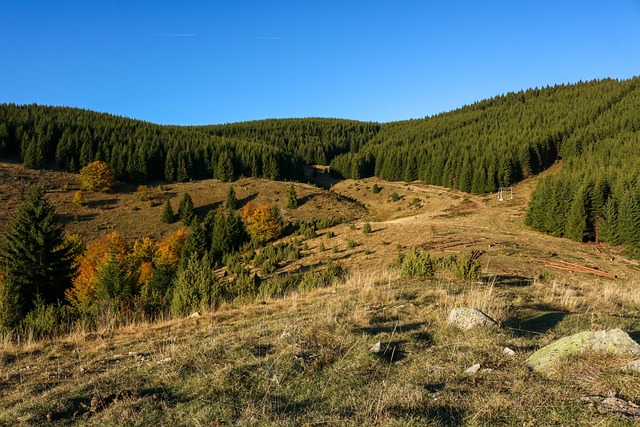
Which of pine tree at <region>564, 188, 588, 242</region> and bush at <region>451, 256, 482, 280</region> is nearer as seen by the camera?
bush at <region>451, 256, 482, 280</region>

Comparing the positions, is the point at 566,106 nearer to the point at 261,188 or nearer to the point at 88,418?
the point at 261,188

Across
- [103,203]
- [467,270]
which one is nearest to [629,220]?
[467,270]

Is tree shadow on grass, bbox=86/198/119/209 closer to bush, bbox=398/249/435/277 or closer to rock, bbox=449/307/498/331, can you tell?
bush, bbox=398/249/435/277

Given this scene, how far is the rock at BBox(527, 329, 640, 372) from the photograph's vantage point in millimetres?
4020

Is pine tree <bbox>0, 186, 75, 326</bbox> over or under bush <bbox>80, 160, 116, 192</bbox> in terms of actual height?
under

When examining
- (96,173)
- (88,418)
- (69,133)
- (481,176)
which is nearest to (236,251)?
(88,418)

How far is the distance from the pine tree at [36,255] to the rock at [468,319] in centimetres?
2315

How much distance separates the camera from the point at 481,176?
80562mm

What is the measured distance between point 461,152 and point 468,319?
10115cm

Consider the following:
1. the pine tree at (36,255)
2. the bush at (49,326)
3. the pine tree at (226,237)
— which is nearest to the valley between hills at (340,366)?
the bush at (49,326)

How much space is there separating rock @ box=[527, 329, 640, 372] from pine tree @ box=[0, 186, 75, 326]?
24561mm

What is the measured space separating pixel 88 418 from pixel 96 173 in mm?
83408

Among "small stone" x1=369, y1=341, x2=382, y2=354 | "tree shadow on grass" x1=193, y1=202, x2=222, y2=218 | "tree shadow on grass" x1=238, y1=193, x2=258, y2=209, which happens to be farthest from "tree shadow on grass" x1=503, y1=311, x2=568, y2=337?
"tree shadow on grass" x1=238, y1=193, x2=258, y2=209

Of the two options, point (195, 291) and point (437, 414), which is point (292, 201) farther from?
point (437, 414)
